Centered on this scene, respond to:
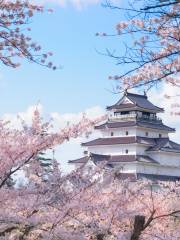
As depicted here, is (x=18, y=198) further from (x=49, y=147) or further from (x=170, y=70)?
(x=170, y=70)

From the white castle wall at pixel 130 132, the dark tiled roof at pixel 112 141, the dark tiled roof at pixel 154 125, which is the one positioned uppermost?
the dark tiled roof at pixel 154 125

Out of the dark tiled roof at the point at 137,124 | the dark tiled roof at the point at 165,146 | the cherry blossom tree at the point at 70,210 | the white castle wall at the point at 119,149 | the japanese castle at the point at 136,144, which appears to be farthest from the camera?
the dark tiled roof at the point at 137,124

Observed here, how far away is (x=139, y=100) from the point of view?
5534 cm

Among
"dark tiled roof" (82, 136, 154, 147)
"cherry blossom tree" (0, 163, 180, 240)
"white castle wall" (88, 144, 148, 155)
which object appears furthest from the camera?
"dark tiled roof" (82, 136, 154, 147)

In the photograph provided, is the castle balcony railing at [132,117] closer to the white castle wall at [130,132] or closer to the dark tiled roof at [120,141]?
the white castle wall at [130,132]

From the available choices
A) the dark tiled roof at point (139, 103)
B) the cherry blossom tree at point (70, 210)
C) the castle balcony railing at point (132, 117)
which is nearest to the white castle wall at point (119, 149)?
the castle balcony railing at point (132, 117)

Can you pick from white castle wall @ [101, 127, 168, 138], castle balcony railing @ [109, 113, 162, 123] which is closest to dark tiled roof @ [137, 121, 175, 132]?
white castle wall @ [101, 127, 168, 138]

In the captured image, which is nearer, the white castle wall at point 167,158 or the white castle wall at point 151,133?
the white castle wall at point 167,158

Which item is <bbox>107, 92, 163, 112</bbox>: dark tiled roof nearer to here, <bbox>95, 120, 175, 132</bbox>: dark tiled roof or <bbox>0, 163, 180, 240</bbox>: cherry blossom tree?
<bbox>95, 120, 175, 132</bbox>: dark tiled roof

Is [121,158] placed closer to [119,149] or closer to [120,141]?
[119,149]

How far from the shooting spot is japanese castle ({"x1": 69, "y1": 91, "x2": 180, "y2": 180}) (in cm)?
5019

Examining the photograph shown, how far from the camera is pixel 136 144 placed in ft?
169

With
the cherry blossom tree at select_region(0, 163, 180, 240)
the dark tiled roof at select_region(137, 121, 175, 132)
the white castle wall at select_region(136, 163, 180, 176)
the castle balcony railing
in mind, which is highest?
the castle balcony railing

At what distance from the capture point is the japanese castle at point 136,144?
50188 millimetres
